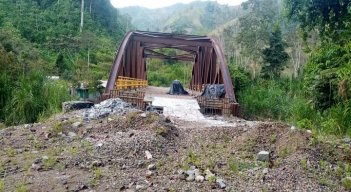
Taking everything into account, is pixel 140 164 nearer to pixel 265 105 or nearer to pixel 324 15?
pixel 324 15

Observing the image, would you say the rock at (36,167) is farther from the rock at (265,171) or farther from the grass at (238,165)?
the rock at (265,171)

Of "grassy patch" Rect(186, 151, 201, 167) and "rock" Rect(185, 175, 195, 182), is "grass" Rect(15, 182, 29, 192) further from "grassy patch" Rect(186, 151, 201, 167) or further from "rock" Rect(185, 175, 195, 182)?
"grassy patch" Rect(186, 151, 201, 167)

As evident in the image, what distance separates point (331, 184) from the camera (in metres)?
4.46

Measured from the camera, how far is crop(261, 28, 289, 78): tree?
26833 millimetres

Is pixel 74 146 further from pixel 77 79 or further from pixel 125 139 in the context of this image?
pixel 77 79

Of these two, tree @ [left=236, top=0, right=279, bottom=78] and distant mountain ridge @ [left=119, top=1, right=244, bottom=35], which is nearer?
tree @ [left=236, top=0, right=279, bottom=78]

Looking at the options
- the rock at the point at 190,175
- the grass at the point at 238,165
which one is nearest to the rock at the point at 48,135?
the rock at the point at 190,175

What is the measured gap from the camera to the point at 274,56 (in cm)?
2709

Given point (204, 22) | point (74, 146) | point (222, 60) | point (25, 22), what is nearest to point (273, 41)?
point (222, 60)

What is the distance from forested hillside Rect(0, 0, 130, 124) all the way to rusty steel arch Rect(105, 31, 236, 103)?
224 cm

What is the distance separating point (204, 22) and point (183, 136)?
92.4m

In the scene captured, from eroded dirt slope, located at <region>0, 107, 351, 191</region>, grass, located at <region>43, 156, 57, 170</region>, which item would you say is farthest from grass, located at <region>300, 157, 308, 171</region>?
grass, located at <region>43, 156, 57, 170</region>

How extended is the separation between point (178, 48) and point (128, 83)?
2816 mm

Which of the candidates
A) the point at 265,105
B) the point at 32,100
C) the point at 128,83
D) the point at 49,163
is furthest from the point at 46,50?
the point at 49,163
